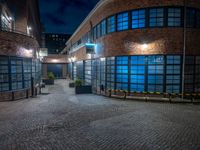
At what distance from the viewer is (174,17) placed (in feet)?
48.4

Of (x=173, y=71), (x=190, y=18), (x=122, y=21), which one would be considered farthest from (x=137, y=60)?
(x=190, y=18)

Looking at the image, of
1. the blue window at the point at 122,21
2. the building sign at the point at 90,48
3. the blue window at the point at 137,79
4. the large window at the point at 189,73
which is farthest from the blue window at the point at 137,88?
the building sign at the point at 90,48

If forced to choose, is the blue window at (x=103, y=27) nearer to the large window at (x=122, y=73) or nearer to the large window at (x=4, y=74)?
the large window at (x=122, y=73)

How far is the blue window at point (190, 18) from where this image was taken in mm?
14873

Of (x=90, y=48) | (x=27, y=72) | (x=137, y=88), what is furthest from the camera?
(x=90, y=48)

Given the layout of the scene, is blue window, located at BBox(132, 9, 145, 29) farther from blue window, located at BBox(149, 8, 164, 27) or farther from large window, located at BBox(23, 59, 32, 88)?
large window, located at BBox(23, 59, 32, 88)

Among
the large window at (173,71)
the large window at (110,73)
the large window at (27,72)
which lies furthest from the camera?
the large window at (110,73)

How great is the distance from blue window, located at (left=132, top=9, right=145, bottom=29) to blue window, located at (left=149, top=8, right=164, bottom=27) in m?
0.67

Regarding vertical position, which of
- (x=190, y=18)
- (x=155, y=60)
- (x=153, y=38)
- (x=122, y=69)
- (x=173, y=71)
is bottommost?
(x=173, y=71)

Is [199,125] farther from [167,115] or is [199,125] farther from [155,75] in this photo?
[155,75]

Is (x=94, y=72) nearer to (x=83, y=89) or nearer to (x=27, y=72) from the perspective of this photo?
(x=83, y=89)

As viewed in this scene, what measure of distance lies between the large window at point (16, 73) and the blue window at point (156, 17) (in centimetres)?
1222

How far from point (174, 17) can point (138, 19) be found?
2.97 m

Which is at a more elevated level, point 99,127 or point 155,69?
point 155,69
